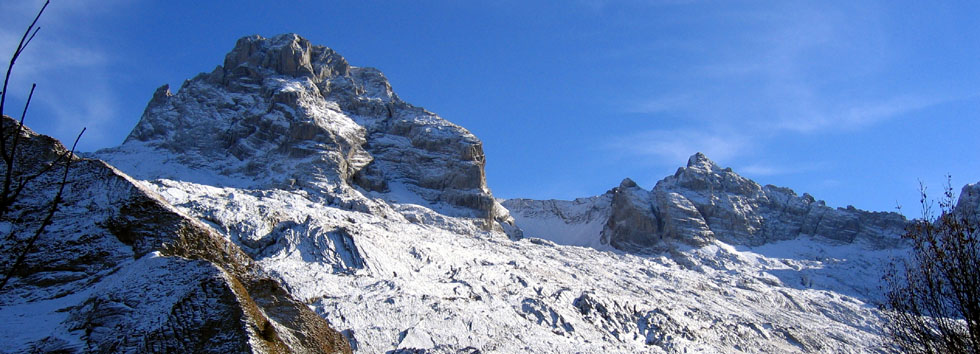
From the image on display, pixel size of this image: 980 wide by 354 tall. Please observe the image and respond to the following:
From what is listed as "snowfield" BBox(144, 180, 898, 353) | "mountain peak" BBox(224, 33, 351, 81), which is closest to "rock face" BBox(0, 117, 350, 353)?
"snowfield" BBox(144, 180, 898, 353)

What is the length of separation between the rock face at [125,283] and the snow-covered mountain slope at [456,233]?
22481 mm

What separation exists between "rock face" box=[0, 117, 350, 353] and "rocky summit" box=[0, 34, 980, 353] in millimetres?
30

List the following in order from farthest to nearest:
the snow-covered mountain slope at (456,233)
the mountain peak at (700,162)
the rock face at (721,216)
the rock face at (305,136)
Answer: the mountain peak at (700,162)
the rock face at (721,216)
the rock face at (305,136)
the snow-covered mountain slope at (456,233)

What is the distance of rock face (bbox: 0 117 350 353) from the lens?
6465 mm

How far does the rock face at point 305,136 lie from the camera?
8856cm

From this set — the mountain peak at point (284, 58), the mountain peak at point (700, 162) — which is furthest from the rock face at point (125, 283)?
the mountain peak at point (700, 162)

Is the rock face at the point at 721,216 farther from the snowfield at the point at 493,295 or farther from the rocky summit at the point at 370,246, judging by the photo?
the snowfield at the point at 493,295

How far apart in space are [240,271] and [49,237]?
101 inches

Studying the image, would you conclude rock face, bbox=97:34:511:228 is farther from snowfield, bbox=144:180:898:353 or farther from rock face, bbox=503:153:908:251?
rock face, bbox=503:153:908:251

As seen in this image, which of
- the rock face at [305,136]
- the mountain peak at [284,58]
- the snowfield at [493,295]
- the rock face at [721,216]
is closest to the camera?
the snowfield at [493,295]

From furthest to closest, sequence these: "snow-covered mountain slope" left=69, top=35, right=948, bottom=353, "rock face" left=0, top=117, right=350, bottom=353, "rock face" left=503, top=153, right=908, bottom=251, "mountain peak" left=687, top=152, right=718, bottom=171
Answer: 1. "mountain peak" left=687, top=152, right=718, bottom=171
2. "rock face" left=503, top=153, right=908, bottom=251
3. "snow-covered mountain slope" left=69, top=35, right=948, bottom=353
4. "rock face" left=0, top=117, right=350, bottom=353

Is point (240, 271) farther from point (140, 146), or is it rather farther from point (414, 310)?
point (140, 146)

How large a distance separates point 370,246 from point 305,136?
55.6m

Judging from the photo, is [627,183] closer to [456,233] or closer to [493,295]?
[456,233]
